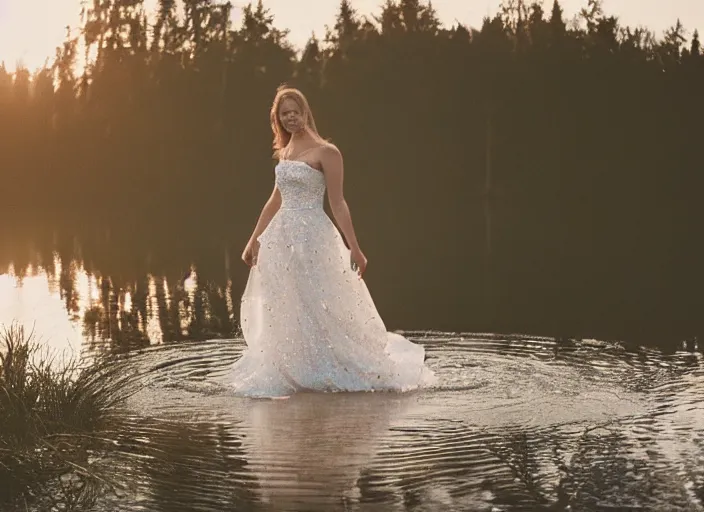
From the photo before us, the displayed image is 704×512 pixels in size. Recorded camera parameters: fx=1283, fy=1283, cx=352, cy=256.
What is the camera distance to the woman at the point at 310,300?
919 centimetres

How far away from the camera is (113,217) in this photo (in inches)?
1833

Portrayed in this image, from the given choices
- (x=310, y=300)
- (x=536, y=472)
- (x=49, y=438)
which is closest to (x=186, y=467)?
(x=49, y=438)

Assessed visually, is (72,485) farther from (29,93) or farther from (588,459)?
(29,93)

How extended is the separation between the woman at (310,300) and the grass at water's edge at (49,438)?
4.74 ft

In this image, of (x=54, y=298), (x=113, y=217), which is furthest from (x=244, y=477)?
(x=113, y=217)

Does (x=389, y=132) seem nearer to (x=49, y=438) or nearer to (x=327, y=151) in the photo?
(x=327, y=151)

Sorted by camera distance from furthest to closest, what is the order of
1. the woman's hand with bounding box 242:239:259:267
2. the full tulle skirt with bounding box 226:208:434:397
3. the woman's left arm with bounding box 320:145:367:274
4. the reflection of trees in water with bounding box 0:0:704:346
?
1. the reflection of trees in water with bounding box 0:0:704:346
2. the woman's hand with bounding box 242:239:259:267
3. the woman's left arm with bounding box 320:145:367:274
4. the full tulle skirt with bounding box 226:208:434:397

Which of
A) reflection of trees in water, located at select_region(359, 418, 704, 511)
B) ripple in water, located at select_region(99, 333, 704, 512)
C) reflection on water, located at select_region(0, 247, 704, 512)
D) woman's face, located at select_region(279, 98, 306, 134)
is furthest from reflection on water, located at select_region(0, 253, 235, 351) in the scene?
reflection of trees in water, located at select_region(359, 418, 704, 511)

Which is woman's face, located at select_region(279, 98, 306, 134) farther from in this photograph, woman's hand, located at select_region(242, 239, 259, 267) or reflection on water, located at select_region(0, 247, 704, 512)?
reflection on water, located at select_region(0, 247, 704, 512)

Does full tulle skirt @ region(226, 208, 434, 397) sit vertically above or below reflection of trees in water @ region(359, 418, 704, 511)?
above

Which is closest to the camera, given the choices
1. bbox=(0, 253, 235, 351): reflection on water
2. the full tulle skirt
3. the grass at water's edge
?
the grass at water's edge

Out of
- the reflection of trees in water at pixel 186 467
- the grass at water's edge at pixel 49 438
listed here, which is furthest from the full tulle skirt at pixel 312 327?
the reflection of trees in water at pixel 186 467

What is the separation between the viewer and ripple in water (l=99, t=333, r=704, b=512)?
5922 mm

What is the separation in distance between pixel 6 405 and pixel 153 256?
18.5 m
